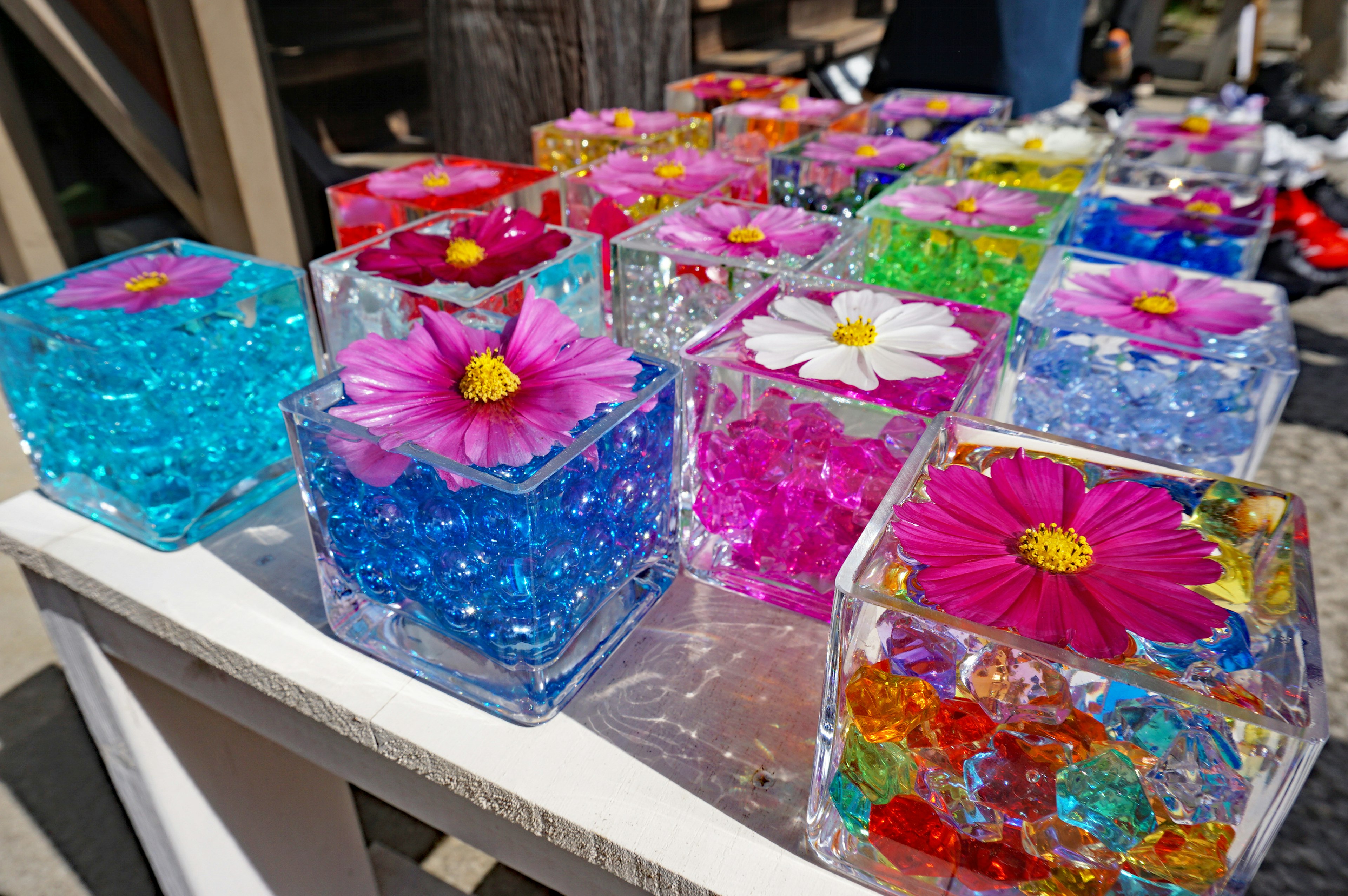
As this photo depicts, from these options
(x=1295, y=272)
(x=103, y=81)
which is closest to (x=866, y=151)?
(x=1295, y=272)

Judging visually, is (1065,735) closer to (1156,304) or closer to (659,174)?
(1156,304)

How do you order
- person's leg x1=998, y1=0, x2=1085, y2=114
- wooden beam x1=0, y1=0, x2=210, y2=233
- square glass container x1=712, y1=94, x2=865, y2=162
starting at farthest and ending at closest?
wooden beam x1=0, y1=0, x2=210, y2=233 < person's leg x1=998, y1=0, x2=1085, y2=114 < square glass container x1=712, y1=94, x2=865, y2=162

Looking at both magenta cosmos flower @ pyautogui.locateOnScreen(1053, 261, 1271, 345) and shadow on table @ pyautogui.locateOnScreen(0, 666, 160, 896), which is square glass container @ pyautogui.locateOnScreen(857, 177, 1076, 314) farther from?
shadow on table @ pyautogui.locateOnScreen(0, 666, 160, 896)

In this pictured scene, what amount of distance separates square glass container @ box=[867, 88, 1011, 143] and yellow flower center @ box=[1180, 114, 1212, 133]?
29cm

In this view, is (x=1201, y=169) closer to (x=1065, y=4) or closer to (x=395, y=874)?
(x=1065, y=4)

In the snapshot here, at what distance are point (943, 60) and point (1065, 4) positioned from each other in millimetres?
292

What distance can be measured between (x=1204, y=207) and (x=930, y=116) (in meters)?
0.43

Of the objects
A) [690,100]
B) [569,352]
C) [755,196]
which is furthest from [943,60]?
[569,352]

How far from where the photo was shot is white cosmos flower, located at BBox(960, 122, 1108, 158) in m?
1.15

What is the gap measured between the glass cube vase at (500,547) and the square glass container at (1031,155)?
0.64 meters

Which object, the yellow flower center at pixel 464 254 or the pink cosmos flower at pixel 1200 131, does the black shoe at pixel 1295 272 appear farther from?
the yellow flower center at pixel 464 254

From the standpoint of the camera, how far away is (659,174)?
1.01m

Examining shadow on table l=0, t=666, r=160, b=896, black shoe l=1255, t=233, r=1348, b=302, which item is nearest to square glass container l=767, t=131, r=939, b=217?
shadow on table l=0, t=666, r=160, b=896

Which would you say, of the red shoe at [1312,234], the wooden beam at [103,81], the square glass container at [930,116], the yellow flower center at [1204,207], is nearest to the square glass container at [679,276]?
the yellow flower center at [1204,207]
